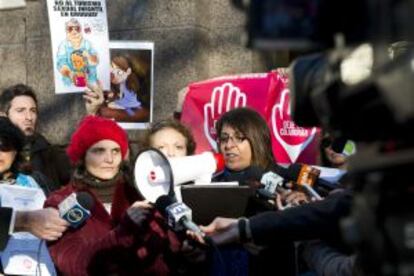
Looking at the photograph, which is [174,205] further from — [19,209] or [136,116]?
[136,116]

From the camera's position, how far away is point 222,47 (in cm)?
814

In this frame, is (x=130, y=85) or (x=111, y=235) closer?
(x=111, y=235)

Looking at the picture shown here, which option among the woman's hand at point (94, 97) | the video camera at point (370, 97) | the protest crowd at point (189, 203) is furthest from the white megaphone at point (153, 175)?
the woman's hand at point (94, 97)

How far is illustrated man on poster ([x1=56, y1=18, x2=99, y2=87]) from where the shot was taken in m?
6.70

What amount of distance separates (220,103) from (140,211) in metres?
2.91

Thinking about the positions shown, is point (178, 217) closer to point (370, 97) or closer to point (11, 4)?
point (370, 97)

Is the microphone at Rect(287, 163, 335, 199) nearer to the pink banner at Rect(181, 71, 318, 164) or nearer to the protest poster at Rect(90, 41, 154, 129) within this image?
the pink banner at Rect(181, 71, 318, 164)

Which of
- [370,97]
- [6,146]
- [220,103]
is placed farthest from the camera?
[220,103]

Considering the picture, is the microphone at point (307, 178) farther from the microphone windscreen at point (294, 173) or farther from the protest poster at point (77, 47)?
the protest poster at point (77, 47)

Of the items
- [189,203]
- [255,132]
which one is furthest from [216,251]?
[255,132]

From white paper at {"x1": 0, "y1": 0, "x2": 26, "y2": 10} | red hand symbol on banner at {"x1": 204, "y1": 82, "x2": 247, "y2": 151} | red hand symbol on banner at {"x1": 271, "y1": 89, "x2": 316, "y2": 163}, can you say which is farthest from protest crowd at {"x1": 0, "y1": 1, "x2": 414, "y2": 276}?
white paper at {"x1": 0, "y1": 0, "x2": 26, "y2": 10}

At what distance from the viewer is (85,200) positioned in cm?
436

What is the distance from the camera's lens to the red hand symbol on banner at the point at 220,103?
694cm

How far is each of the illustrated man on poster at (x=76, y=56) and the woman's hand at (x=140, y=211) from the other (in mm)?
2661
